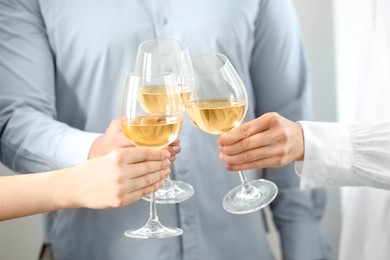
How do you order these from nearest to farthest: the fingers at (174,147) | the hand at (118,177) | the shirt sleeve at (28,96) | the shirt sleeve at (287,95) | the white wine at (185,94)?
the hand at (118,177) < the white wine at (185,94) < the fingers at (174,147) < the shirt sleeve at (28,96) < the shirt sleeve at (287,95)

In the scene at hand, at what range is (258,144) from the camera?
3.88 feet

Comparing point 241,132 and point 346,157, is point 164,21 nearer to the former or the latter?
point 241,132

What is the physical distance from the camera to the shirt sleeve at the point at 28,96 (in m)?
1.39

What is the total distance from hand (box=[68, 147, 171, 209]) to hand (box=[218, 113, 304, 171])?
147 millimetres

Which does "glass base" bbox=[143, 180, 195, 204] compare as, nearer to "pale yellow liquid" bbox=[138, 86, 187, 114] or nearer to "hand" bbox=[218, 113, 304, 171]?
"hand" bbox=[218, 113, 304, 171]

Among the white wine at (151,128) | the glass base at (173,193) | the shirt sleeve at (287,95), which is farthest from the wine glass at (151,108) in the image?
the shirt sleeve at (287,95)

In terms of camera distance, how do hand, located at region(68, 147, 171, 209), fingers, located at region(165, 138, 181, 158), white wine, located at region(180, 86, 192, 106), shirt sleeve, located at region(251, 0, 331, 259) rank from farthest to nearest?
1. shirt sleeve, located at region(251, 0, 331, 259)
2. fingers, located at region(165, 138, 181, 158)
3. white wine, located at region(180, 86, 192, 106)
4. hand, located at region(68, 147, 171, 209)

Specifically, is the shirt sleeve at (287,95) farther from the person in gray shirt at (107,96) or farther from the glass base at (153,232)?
the glass base at (153,232)

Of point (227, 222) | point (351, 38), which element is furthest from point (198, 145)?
point (351, 38)

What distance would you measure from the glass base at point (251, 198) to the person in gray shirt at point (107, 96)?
0.21 meters

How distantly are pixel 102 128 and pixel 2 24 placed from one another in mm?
350

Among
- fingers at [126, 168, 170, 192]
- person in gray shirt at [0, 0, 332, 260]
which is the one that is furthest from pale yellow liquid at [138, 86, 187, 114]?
person in gray shirt at [0, 0, 332, 260]

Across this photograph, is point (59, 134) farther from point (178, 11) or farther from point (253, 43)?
point (253, 43)

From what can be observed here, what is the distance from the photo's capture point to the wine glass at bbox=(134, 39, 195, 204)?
1.17 meters
